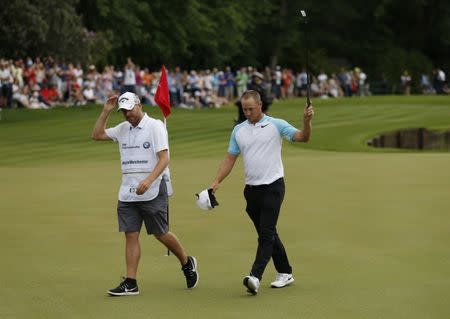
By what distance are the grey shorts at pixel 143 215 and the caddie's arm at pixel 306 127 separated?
4.80 ft

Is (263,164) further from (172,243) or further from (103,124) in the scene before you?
(103,124)

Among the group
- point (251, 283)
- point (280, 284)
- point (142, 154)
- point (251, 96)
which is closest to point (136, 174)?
point (142, 154)

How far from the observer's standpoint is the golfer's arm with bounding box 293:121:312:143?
1190 cm

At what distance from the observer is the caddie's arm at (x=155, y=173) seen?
11.9 meters

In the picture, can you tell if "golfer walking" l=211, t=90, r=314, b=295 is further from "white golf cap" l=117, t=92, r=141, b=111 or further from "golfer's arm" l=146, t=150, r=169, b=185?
"white golf cap" l=117, t=92, r=141, b=111

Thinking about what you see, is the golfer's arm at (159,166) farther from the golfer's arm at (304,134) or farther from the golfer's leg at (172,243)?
the golfer's arm at (304,134)

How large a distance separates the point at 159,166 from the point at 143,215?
570 millimetres

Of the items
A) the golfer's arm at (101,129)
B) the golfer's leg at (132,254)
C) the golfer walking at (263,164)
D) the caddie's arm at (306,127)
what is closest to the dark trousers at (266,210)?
the golfer walking at (263,164)

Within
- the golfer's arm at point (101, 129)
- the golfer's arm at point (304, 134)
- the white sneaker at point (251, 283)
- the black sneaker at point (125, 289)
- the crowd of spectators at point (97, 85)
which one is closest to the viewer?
the white sneaker at point (251, 283)

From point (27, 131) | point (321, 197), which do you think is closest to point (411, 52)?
point (27, 131)

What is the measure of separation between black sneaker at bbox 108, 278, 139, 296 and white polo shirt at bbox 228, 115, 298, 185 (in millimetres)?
1502

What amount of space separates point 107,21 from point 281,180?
5775 cm

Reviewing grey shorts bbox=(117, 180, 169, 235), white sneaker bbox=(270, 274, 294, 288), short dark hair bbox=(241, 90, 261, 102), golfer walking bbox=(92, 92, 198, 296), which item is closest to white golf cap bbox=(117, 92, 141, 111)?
golfer walking bbox=(92, 92, 198, 296)

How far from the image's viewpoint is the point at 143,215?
12258 millimetres
